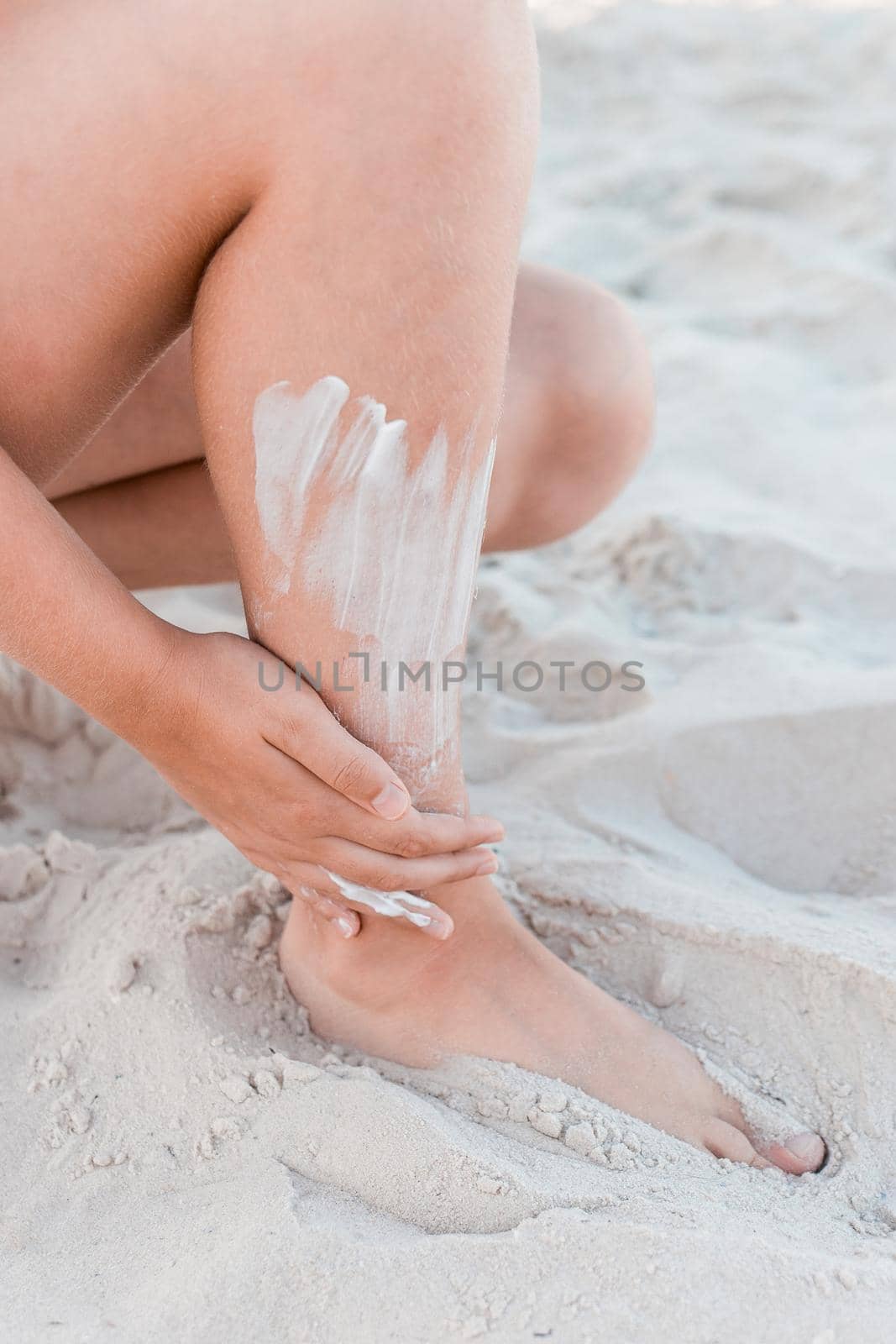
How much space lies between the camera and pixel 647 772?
119cm

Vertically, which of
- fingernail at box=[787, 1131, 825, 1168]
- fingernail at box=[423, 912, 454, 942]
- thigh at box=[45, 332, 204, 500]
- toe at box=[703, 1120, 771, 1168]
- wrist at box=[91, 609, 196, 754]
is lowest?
toe at box=[703, 1120, 771, 1168]

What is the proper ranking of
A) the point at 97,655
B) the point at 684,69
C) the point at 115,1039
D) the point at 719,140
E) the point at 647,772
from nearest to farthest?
the point at 97,655 → the point at 115,1039 → the point at 647,772 → the point at 719,140 → the point at 684,69

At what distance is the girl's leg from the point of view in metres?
1.08

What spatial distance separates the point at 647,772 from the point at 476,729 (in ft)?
0.73

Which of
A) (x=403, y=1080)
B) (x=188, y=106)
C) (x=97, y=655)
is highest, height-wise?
(x=188, y=106)

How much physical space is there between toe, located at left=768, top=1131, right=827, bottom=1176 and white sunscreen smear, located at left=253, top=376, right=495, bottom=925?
399mm

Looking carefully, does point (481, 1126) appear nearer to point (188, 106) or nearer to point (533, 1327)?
point (533, 1327)

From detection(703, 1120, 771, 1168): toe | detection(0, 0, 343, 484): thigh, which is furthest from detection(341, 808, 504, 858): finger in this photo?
detection(0, 0, 343, 484): thigh

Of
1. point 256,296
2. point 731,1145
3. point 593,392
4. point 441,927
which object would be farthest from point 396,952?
point 593,392

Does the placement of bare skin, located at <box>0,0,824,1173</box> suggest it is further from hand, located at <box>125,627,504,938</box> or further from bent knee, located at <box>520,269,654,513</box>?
bent knee, located at <box>520,269,654,513</box>

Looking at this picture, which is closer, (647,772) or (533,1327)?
(533,1327)

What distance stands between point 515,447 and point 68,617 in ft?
1.82

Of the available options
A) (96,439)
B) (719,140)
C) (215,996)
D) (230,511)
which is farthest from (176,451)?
(719,140)

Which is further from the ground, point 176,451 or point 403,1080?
point 176,451
